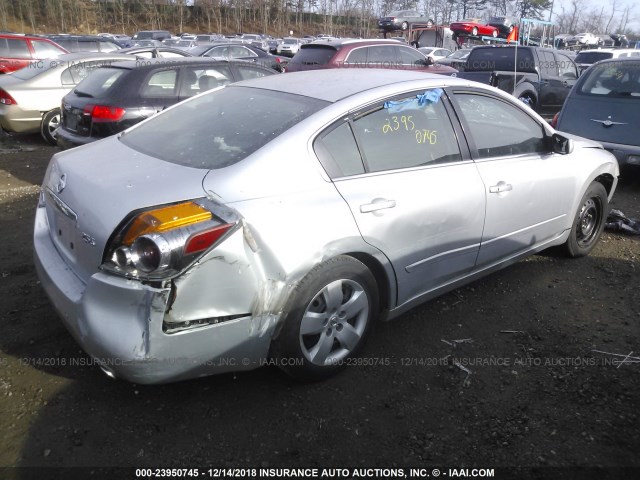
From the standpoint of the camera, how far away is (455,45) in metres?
32.2

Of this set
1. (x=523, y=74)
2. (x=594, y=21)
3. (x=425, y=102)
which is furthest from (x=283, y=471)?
(x=594, y=21)

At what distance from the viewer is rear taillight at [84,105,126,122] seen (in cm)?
629

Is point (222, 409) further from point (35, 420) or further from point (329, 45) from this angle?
point (329, 45)

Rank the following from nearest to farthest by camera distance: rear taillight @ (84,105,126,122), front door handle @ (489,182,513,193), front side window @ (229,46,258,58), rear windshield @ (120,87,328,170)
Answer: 1. rear windshield @ (120,87,328,170)
2. front door handle @ (489,182,513,193)
3. rear taillight @ (84,105,126,122)
4. front side window @ (229,46,258,58)

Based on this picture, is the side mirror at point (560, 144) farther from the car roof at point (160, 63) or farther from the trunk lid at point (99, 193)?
the car roof at point (160, 63)

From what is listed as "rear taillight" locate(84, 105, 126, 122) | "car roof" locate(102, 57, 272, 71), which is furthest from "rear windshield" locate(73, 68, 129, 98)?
"rear taillight" locate(84, 105, 126, 122)

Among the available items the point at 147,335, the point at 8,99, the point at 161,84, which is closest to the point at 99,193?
the point at 147,335

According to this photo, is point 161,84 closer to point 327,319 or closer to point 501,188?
point 501,188

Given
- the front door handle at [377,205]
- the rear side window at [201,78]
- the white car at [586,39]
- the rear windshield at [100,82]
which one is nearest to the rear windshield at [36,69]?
the rear windshield at [100,82]

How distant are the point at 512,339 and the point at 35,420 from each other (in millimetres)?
2678

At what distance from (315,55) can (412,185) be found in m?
8.36

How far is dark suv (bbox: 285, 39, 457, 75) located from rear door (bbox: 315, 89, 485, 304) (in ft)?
23.7

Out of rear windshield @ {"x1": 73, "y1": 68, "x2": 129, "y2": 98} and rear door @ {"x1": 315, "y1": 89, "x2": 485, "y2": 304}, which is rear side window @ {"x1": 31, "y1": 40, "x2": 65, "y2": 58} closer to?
rear windshield @ {"x1": 73, "y1": 68, "x2": 129, "y2": 98}

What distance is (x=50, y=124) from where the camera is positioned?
884 centimetres
